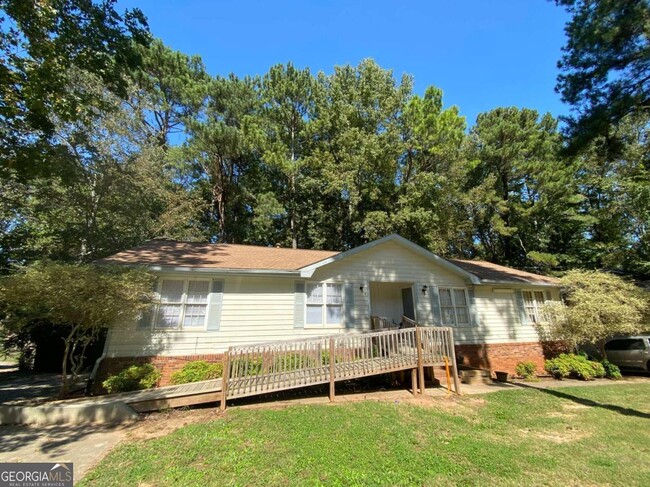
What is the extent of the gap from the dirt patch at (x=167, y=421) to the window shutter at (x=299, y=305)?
405 cm

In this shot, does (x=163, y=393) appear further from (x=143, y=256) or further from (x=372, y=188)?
(x=372, y=188)

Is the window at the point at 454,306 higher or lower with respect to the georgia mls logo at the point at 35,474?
higher

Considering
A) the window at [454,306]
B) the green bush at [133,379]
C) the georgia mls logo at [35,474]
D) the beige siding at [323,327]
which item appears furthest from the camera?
→ the window at [454,306]

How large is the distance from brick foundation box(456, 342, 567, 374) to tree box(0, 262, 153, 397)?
1172 centimetres

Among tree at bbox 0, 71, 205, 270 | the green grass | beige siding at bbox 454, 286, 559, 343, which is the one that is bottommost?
the green grass

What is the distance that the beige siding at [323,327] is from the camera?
30.4 ft

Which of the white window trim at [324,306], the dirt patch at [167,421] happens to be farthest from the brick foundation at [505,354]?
the dirt patch at [167,421]

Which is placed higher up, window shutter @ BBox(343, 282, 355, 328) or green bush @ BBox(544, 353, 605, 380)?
window shutter @ BBox(343, 282, 355, 328)

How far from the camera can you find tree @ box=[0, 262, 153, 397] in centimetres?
687

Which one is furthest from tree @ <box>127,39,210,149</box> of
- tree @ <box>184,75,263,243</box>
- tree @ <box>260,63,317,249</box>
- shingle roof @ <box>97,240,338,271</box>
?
shingle roof @ <box>97,240,338,271</box>

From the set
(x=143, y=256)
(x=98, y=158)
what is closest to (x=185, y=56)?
(x=98, y=158)

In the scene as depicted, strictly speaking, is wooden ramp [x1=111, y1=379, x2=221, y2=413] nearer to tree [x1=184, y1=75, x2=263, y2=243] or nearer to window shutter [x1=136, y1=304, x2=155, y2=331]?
window shutter [x1=136, y1=304, x2=155, y2=331]

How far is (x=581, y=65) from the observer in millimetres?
9203

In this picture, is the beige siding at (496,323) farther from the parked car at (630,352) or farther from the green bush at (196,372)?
the green bush at (196,372)
